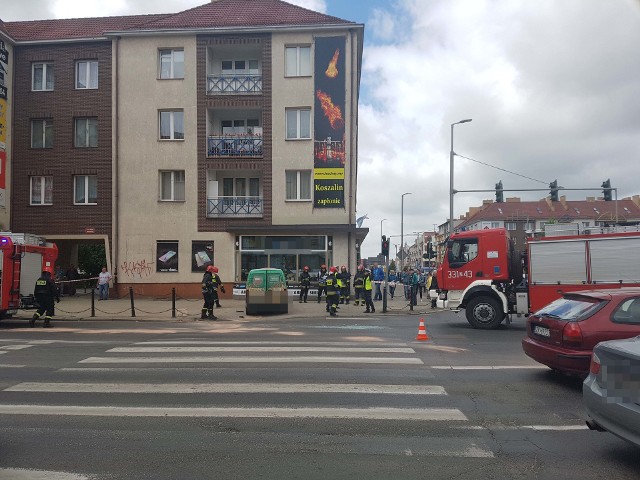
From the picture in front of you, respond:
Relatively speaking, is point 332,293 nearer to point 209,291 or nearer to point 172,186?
point 209,291

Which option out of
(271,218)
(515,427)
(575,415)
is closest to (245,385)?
(515,427)

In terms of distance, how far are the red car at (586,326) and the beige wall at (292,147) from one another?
18.6 m

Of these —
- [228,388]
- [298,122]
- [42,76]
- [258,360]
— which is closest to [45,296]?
[258,360]

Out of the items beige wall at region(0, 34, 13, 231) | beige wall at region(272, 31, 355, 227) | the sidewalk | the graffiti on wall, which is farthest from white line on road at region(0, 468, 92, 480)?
beige wall at region(0, 34, 13, 231)

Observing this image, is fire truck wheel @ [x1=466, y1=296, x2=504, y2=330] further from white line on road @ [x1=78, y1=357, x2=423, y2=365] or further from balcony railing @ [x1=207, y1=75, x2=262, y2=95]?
balcony railing @ [x1=207, y1=75, x2=262, y2=95]

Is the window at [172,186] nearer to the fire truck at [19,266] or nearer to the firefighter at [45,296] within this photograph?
the fire truck at [19,266]

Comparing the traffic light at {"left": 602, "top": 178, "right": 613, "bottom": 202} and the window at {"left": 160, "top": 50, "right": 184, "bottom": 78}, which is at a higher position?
the window at {"left": 160, "top": 50, "right": 184, "bottom": 78}

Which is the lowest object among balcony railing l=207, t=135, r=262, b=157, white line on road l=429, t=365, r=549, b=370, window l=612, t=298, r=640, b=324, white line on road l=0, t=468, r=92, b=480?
white line on road l=429, t=365, r=549, b=370

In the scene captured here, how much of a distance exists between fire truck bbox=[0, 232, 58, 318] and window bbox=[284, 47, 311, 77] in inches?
548

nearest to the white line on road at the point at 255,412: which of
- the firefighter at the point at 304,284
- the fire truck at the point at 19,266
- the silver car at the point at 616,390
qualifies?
the silver car at the point at 616,390

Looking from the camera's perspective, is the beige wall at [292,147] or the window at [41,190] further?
the window at [41,190]

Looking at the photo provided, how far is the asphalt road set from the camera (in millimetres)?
4754

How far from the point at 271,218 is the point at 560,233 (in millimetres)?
14606

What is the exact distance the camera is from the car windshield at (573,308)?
24.5ft
